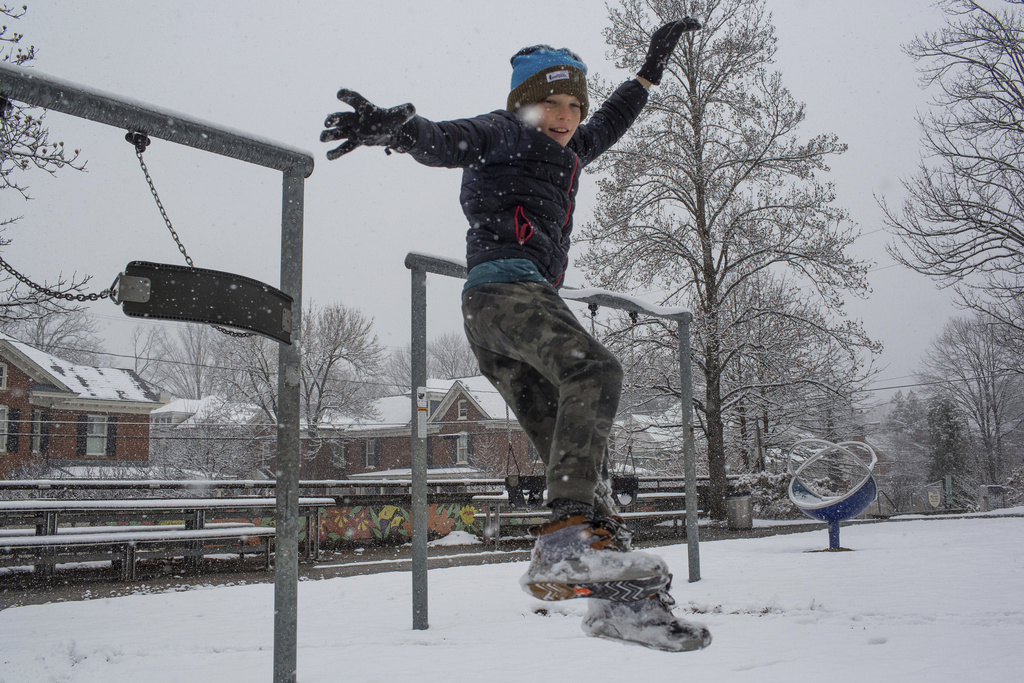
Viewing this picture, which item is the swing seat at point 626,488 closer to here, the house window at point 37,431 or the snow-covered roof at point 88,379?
the snow-covered roof at point 88,379

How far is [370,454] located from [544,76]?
37.1 metres

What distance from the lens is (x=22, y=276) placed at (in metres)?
2.56

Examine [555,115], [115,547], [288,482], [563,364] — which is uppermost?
[555,115]

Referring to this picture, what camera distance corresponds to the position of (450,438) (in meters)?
35.8

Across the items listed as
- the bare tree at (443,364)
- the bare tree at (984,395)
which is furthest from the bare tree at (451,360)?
the bare tree at (984,395)

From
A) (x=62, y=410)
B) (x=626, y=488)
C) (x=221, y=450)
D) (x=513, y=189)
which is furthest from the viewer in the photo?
(x=221, y=450)

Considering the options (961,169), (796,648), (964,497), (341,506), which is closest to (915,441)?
(964,497)

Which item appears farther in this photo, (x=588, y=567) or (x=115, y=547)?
(x=115, y=547)

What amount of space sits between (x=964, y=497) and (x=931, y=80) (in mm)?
30151

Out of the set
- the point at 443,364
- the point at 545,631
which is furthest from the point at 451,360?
the point at 545,631

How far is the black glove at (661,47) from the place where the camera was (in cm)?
Result: 282

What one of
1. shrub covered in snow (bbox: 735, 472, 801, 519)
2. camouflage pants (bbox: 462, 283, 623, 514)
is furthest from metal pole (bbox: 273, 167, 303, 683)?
shrub covered in snow (bbox: 735, 472, 801, 519)

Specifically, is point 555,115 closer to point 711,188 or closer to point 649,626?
point 649,626

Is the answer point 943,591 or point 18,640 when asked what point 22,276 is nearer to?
point 18,640
